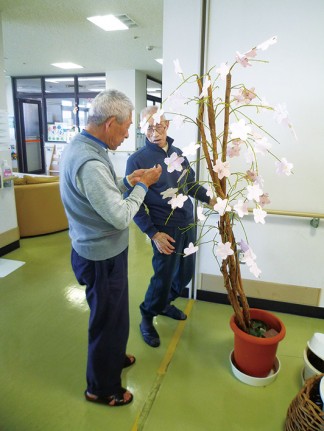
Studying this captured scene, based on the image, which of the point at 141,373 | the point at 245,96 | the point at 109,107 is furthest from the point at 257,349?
the point at 109,107

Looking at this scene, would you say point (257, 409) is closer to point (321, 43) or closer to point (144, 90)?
point (321, 43)

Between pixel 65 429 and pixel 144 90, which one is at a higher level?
pixel 144 90

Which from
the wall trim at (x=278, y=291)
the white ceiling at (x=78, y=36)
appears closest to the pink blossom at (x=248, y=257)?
the wall trim at (x=278, y=291)

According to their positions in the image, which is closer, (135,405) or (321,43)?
(135,405)

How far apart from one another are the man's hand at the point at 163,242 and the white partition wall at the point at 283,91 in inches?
30.6

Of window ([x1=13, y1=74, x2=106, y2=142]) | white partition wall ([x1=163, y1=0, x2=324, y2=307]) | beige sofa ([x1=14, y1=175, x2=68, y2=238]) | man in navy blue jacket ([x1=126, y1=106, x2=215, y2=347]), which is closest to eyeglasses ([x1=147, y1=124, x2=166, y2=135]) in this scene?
man in navy blue jacket ([x1=126, y1=106, x2=215, y2=347])

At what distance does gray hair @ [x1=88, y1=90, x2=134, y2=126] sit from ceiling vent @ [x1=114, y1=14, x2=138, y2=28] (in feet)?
9.87

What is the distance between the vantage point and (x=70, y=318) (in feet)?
7.91

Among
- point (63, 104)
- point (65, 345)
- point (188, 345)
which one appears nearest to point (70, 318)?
point (65, 345)

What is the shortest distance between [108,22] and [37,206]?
2.55 meters

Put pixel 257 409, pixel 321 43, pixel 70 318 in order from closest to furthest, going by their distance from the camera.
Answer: pixel 257 409
pixel 321 43
pixel 70 318

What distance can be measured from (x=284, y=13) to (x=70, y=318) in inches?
106

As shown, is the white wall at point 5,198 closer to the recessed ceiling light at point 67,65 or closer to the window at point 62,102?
the recessed ceiling light at point 67,65

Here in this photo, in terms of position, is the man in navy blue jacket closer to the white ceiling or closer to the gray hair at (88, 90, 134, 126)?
the gray hair at (88, 90, 134, 126)
